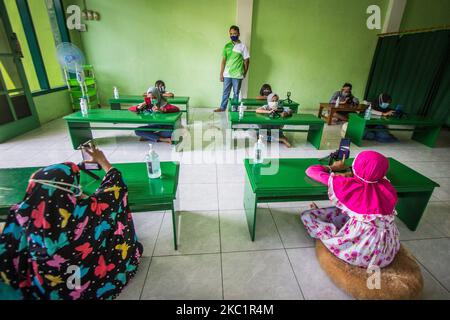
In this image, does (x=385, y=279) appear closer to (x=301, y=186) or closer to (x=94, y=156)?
(x=301, y=186)

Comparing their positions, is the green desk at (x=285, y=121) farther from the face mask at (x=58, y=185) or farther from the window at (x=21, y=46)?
the window at (x=21, y=46)

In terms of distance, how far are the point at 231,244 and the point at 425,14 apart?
7.96m

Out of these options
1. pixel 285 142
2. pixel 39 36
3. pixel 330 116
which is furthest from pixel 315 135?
pixel 39 36

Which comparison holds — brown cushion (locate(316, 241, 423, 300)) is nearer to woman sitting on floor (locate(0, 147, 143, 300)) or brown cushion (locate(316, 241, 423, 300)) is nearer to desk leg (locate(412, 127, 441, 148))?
woman sitting on floor (locate(0, 147, 143, 300))

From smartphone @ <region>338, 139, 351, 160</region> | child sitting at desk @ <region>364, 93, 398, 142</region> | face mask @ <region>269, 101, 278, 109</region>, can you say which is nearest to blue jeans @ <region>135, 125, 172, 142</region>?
face mask @ <region>269, 101, 278, 109</region>

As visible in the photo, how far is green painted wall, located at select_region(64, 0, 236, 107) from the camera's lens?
5297 mm

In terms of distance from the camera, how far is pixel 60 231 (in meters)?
0.91

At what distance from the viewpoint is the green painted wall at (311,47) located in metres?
5.46

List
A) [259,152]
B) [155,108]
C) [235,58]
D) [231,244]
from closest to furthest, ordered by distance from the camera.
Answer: [231,244], [259,152], [155,108], [235,58]

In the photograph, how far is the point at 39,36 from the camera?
14.9ft

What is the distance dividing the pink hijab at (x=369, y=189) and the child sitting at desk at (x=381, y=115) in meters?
3.10

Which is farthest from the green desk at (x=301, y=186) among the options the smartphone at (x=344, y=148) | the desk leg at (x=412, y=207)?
the smartphone at (x=344, y=148)

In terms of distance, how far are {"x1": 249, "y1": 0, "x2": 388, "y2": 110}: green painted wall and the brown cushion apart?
5.43 meters

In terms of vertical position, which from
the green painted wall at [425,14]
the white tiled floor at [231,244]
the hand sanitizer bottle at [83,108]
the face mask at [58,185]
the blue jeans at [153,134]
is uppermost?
the green painted wall at [425,14]
